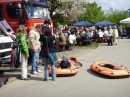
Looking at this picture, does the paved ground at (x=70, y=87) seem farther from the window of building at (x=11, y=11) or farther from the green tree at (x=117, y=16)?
the green tree at (x=117, y=16)

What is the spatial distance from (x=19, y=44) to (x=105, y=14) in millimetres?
58644

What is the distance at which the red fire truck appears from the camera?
11938mm

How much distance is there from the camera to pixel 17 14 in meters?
11.9

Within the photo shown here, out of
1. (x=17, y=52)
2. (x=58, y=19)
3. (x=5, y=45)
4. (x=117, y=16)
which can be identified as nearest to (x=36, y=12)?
(x=5, y=45)

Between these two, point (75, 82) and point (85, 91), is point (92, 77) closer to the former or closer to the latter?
point (75, 82)

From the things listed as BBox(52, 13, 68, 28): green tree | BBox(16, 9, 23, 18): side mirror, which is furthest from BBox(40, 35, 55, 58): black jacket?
BBox(52, 13, 68, 28): green tree

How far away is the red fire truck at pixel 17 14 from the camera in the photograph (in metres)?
11.9

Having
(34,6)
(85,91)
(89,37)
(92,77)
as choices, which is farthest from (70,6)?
(85,91)

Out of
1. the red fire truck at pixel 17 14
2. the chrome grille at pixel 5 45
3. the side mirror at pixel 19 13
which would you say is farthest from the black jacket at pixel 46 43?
the side mirror at pixel 19 13

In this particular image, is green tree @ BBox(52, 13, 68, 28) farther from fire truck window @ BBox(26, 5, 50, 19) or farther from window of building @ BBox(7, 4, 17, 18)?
window of building @ BBox(7, 4, 17, 18)

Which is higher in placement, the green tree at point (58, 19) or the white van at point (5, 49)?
the green tree at point (58, 19)

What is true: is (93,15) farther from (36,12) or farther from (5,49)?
(5,49)

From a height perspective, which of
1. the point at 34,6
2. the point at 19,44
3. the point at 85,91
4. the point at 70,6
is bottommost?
the point at 85,91

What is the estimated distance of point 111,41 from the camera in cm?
2208
